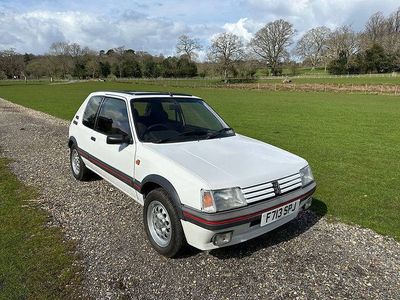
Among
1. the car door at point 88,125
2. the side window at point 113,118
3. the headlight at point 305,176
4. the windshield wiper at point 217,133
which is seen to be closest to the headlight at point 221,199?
the headlight at point 305,176

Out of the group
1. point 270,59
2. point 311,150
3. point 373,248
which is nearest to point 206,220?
point 373,248

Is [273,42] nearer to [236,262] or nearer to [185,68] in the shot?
[185,68]

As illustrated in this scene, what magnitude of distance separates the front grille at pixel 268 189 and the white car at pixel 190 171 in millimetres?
10

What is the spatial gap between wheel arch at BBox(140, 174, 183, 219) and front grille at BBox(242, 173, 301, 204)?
2.26 feet

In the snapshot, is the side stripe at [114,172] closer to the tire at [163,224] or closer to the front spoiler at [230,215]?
the tire at [163,224]

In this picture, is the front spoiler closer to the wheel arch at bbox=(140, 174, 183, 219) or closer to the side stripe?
the wheel arch at bbox=(140, 174, 183, 219)

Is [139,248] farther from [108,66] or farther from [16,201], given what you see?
[108,66]

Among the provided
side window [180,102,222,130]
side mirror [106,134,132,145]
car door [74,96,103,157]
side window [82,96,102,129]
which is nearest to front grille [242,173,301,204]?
side window [180,102,222,130]

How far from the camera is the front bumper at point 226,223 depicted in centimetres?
293

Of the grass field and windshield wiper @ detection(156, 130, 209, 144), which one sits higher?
windshield wiper @ detection(156, 130, 209, 144)

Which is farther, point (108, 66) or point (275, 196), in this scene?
point (108, 66)

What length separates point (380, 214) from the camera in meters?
4.78

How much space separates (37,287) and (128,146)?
1.86 meters

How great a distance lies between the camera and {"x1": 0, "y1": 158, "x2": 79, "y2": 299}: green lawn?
2953 mm
